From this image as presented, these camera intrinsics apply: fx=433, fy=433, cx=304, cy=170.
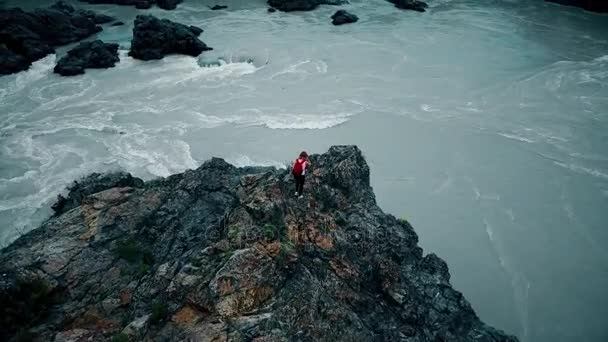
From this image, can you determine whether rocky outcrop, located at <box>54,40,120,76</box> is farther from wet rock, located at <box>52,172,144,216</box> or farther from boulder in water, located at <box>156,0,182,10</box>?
wet rock, located at <box>52,172,144,216</box>

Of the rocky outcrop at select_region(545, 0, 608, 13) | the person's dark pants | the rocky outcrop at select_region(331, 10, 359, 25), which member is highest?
the rocky outcrop at select_region(545, 0, 608, 13)

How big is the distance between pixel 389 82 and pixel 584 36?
23.0 metres

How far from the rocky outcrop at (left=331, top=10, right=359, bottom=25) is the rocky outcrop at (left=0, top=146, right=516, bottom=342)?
115ft

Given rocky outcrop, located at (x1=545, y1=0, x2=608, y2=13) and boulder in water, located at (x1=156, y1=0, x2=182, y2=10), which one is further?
boulder in water, located at (x1=156, y1=0, x2=182, y2=10)

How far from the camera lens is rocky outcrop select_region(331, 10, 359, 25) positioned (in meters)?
44.6

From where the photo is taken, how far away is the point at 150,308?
9.06 meters

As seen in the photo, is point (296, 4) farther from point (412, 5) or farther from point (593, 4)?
point (593, 4)

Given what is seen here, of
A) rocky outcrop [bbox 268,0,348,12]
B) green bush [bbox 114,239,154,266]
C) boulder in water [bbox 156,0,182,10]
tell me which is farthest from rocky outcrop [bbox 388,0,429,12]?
green bush [bbox 114,239,154,266]

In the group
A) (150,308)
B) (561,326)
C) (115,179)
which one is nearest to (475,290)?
(561,326)

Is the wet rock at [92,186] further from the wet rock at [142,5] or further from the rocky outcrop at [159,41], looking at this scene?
the wet rock at [142,5]

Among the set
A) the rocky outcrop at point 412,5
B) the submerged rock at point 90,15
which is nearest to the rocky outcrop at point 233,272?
the submerged rock at point 90,15

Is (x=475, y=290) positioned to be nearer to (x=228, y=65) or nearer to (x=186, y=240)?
(x=186, y=240)

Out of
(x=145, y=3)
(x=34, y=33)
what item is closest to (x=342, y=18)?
(x=145, y=3)

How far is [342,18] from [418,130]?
2482 centimetres
